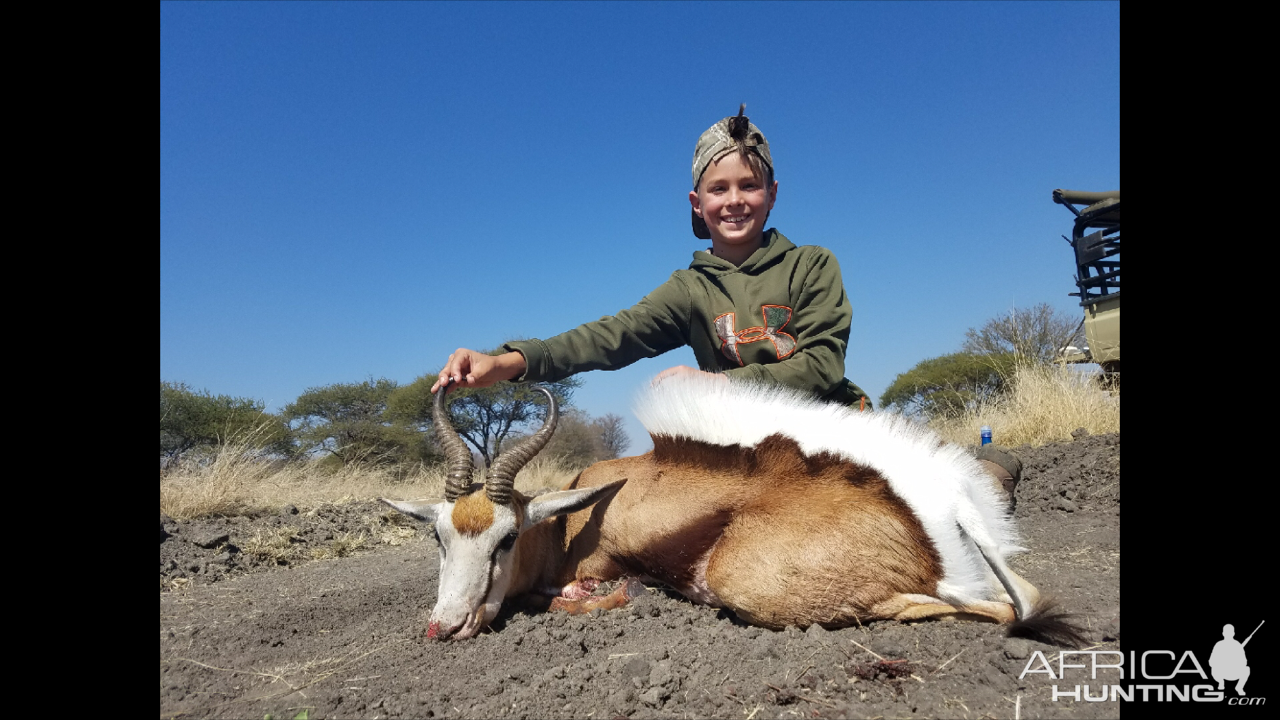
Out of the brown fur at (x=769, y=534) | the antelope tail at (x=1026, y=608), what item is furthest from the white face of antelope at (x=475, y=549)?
the antelope tail at (x=1026, y=608)

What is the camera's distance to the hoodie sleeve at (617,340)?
3.65m

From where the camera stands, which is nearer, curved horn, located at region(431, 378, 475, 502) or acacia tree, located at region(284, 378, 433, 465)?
curved horn, located at region(431, 378, 475, 502)

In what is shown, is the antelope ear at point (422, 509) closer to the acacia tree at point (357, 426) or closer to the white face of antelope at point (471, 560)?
the white face of antelope at point (471, 560)

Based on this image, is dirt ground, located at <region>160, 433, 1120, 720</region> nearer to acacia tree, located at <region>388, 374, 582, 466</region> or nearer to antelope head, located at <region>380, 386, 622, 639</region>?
antelope head, located at <region>380, 386, 622, 639</region>

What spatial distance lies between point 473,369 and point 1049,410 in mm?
8284

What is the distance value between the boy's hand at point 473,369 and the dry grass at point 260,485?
5.87 feet

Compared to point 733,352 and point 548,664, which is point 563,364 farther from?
point 548,664

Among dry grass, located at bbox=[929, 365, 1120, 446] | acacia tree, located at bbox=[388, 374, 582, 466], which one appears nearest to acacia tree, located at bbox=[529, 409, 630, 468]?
acacia tree, located at bbox=[388, 374, 582, 466]

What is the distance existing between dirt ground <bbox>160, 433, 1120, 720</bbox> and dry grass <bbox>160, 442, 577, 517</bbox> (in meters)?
2.19

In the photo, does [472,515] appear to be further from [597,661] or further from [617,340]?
[617,340]

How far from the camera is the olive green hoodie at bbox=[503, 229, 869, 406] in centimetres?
349
